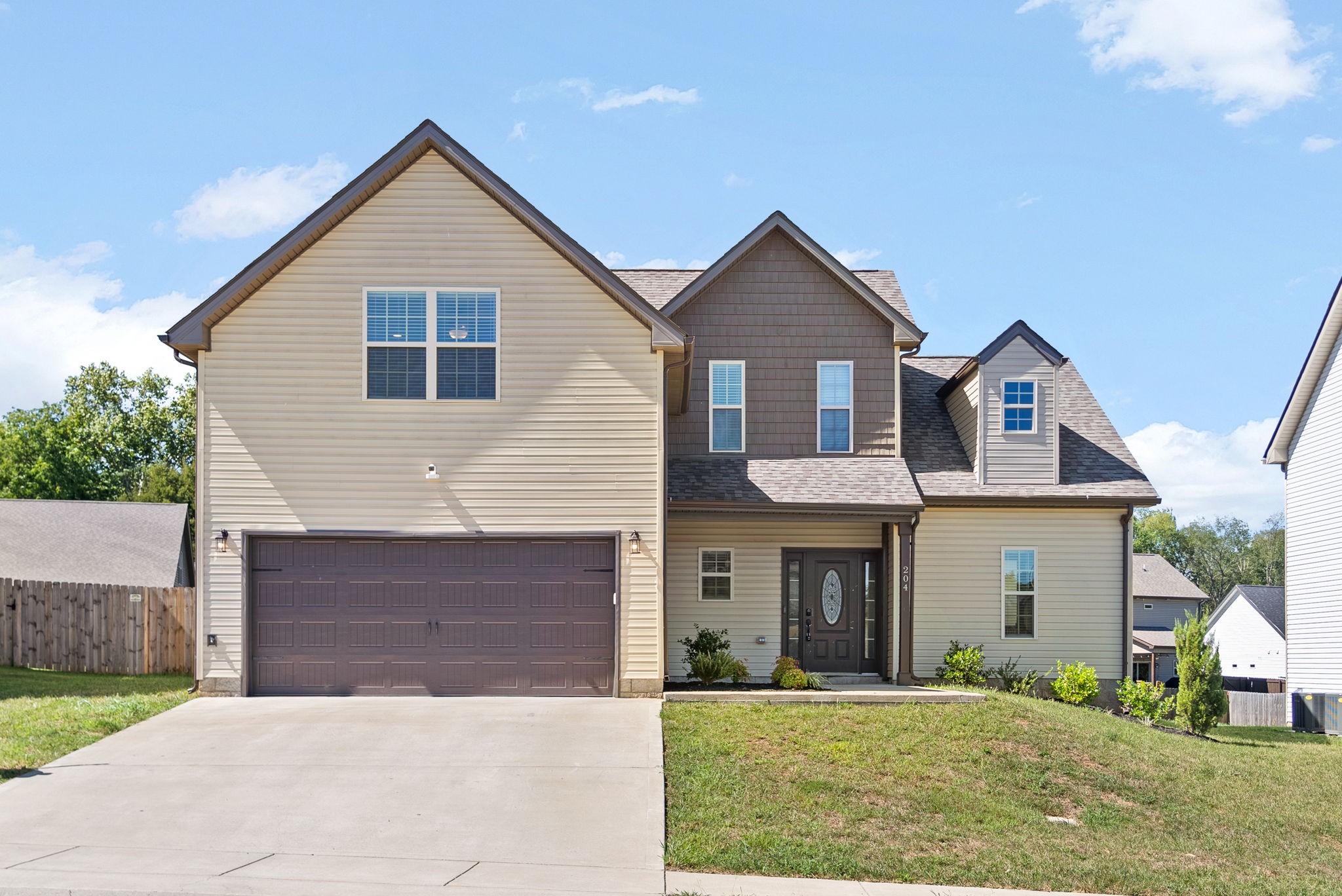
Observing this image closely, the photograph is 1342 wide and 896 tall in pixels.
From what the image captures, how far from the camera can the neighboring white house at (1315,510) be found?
73.5 feet

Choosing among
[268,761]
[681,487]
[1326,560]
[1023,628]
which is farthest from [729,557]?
[1326,560]

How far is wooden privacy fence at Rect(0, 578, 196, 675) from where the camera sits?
67.2ft

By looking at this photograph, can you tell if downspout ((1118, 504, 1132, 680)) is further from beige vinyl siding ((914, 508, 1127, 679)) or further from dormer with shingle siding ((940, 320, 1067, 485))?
dormer with shingle siding ((940, 320, 1067, 485))

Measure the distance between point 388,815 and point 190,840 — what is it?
1664mm

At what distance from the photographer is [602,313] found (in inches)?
612

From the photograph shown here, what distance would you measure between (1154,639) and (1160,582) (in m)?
3.72

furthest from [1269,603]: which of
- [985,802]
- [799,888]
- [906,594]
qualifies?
[799,888]

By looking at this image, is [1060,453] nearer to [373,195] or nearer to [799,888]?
[373,195]

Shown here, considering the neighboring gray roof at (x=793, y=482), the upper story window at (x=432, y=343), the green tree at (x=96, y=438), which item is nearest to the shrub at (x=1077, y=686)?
the neighboring gray roof at (x=793, y=482)

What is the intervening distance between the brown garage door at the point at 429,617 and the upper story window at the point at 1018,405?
7853mm

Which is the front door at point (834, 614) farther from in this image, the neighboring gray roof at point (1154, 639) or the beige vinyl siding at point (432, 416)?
the neighboring gray roof at point (1154, 639)

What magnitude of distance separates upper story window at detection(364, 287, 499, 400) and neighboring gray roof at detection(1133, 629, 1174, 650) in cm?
4166

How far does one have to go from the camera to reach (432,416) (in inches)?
607

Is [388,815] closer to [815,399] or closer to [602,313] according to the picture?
[602,313]
